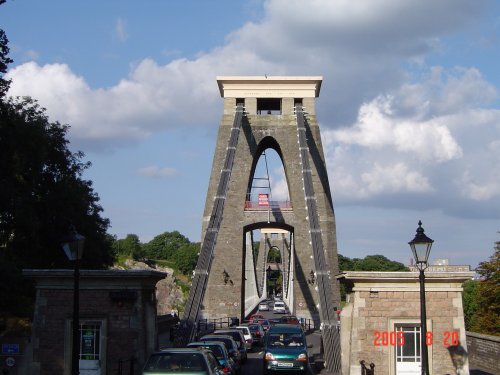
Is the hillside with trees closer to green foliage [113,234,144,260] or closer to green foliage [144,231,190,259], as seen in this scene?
green foliage [113,234,144,260]

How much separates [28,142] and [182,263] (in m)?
108

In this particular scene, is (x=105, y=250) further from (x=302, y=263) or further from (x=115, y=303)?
(x=302, y=263)

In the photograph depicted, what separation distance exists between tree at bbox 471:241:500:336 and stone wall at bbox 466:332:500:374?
785cm

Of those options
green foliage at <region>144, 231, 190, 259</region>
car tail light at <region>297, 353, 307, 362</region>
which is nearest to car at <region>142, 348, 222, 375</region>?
car tail light at <region>297, 353, 307, 362</region>

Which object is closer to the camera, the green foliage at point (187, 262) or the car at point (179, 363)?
the car at point (179, 363)

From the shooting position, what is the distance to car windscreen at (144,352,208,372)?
1345cm

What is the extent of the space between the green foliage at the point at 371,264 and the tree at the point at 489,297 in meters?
107

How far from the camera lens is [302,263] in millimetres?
60094

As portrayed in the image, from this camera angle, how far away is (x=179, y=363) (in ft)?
44.5

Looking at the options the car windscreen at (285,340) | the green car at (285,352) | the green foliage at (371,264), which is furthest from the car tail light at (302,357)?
the green foliage at (371,264)

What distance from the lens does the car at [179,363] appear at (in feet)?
43.9

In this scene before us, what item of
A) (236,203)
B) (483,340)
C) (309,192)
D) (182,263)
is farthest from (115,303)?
(182,263)

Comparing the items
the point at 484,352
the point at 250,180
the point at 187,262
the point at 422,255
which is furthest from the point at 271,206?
the point at 187,262

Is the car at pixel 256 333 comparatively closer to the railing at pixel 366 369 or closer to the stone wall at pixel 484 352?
the stone wall at pixel 484 352
